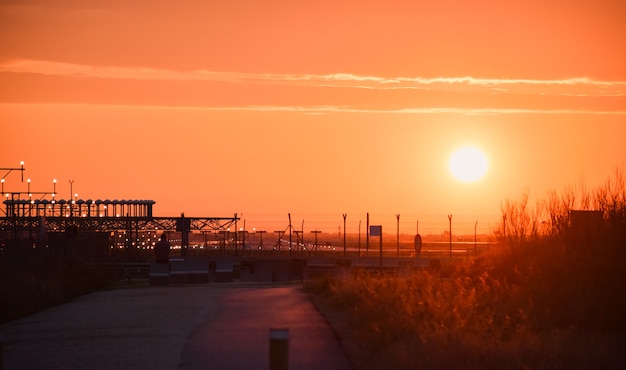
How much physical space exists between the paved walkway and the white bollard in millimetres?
4000

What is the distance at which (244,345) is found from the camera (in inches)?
832

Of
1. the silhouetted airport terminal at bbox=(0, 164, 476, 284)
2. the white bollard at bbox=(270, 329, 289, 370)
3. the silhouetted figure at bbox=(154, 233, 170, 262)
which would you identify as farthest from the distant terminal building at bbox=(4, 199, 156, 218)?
the white bollard at bbox=(270, 329, 289, 370)

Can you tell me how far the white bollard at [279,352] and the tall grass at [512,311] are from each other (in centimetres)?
304

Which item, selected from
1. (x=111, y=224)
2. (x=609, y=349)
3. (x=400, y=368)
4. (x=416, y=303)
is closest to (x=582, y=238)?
(x=416, y=303)

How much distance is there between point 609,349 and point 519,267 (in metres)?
11.7

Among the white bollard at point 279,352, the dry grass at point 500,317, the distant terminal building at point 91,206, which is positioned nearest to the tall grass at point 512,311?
the dry grass at point 500,317

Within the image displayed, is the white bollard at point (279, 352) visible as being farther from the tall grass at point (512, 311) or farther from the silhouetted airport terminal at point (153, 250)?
the silhouetted airport terminal at point (153, 250)

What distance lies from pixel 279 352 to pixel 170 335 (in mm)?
9542

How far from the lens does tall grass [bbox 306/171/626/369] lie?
1695 centimetres

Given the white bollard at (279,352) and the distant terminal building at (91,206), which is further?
the distant terminal building at (91,206)

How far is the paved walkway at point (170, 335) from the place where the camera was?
63.1ft

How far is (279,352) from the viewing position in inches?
557

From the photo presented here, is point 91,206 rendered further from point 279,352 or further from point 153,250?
point 279,352

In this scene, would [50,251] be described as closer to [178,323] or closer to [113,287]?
[113,287]
